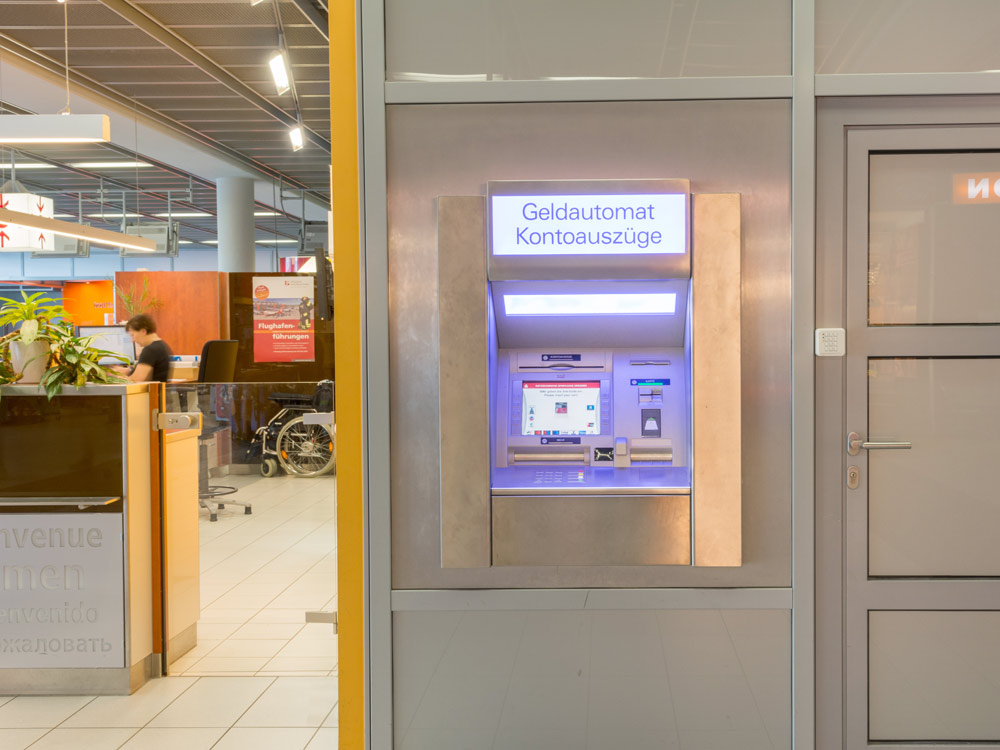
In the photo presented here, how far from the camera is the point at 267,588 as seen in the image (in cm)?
457

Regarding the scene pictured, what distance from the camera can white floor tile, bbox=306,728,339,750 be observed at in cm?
276

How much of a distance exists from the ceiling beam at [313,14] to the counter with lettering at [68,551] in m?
3.37

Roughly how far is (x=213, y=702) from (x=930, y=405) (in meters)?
2.76

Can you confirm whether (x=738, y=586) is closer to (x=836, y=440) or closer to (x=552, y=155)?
(x=836, y=440)

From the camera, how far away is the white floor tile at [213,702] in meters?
2.96

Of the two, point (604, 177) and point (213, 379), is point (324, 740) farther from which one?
point (213, 379)

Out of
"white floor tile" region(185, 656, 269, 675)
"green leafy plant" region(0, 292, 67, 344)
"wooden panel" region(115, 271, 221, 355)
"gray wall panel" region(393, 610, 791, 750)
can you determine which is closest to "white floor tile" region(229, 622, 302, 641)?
"white floor tile" region(185, 656, 269, 675)

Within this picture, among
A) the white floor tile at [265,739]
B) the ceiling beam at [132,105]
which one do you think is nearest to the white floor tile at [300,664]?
the white floor tile at [265,739]

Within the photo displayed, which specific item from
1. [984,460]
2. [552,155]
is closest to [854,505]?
[984,460]

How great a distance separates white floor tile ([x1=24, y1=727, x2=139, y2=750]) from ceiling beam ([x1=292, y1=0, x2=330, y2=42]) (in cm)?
448

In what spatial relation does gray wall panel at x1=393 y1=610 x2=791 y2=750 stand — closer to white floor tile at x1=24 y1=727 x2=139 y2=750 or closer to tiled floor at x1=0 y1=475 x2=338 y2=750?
tiled floor at x1=0 y1=475 x2=338 y2=750

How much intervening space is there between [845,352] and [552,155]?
954 millimetres

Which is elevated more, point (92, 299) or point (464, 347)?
point (92, 299)

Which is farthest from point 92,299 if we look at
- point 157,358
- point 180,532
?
point 180,532
